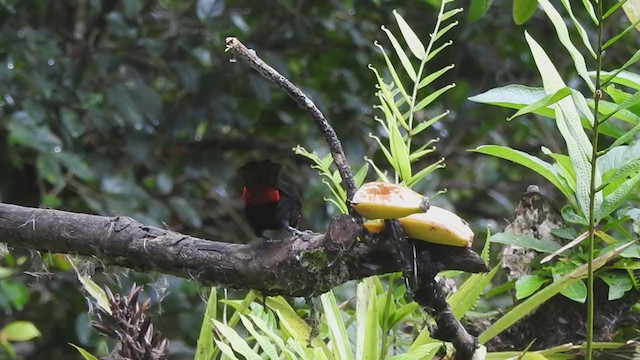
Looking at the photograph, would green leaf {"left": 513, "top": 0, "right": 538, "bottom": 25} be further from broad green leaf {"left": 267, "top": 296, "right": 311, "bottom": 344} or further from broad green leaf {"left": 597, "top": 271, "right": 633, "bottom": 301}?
broad green leaf {"left": 267, "top": 296, "right": 311, "bottom": 344}

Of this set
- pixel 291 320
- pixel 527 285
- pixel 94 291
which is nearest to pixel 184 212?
pixel 94 291

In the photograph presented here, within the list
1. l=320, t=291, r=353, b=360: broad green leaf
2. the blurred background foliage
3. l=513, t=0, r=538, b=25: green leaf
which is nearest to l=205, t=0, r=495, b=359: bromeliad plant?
l=320, t=291, r=353, b=360: broad green leaf

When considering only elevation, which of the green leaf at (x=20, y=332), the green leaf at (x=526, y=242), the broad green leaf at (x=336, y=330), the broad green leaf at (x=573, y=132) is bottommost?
the green leaf at (x=20, y=332)

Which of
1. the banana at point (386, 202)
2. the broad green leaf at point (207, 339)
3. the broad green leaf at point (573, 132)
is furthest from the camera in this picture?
the broad green leaf at point (207, 339)

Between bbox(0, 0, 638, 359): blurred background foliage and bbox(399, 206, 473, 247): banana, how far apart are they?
99 cm

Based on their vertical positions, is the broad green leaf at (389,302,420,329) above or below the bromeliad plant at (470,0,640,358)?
below

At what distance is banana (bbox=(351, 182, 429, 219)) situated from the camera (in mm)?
639

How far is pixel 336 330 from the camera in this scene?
0.88 m

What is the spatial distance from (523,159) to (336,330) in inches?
10.8

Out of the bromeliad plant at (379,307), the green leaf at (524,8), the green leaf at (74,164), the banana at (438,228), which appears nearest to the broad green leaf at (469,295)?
the bromeliad plant at (379,307)

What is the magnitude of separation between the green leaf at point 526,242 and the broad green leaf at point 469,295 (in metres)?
0.04

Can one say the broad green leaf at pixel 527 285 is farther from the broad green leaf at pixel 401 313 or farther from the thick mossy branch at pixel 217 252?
the thick mossy branch at pixel 217 252

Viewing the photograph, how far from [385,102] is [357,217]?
6.1 inches

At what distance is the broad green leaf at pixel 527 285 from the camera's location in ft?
2.99
